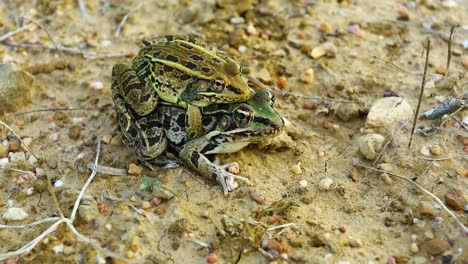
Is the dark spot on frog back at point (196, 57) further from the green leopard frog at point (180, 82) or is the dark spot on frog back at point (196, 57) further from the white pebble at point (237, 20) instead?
the white pebble at point (237, 20)

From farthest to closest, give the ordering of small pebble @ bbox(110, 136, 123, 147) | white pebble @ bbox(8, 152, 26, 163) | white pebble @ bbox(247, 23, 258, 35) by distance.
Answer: white pebble @ bbox(247, 23, 258, 35)
small pebble @ bbox(110, 136, 123, 147)
white pebble @ bbox(8, 152, 26, 163)

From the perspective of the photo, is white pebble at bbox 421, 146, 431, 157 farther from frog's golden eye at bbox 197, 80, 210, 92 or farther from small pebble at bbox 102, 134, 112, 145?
small pebble at bbox 102, 134, 112, 145

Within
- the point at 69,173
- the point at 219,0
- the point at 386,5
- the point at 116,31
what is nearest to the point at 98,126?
the point at 69,173

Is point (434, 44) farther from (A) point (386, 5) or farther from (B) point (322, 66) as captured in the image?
(B) point (322, 66)

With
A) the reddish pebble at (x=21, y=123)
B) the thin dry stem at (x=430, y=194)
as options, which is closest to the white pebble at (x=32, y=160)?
the reddish pebble at (x=21, y=123)

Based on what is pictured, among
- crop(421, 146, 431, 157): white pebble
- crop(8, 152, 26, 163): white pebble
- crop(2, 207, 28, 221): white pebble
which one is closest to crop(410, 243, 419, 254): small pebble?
crop(421, 146, 431, 157): white pebble

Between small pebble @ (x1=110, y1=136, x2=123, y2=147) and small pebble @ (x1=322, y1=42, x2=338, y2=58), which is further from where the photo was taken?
small pebble @ (x1=322, y1=42, x2=338, y2=58)

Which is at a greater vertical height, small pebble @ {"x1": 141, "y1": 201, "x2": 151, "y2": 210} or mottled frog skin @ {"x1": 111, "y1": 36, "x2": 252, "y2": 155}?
mottled frog skin @ {"x1": 111, "y1": 36, "x2": 252, "y2": 155}

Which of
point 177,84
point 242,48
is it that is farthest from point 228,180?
point 242,48

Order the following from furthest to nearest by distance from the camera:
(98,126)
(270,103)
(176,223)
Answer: (98,126) < (270,103) < (176,223)
